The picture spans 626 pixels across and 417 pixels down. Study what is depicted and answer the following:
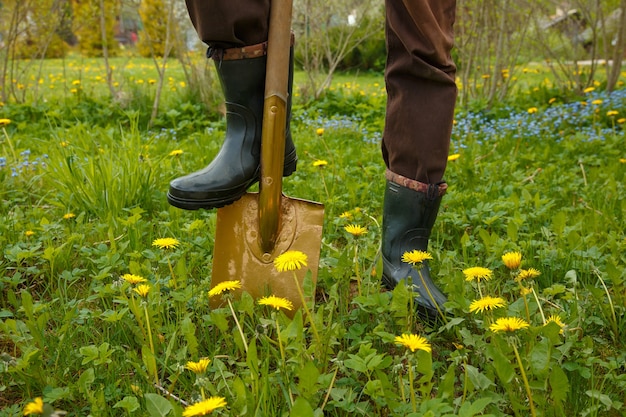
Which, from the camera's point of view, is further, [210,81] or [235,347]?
[210,81]

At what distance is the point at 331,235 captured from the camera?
2236 millimetres

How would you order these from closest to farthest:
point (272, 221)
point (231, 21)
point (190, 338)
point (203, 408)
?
point (203, 408), point (190, 338), point (231, 21), point (272, 221)

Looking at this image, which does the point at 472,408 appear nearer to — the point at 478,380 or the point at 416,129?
the point at 478,380

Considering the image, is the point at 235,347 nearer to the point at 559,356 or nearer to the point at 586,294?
the point at 559,356

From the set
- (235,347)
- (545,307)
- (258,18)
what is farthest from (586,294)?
(258,18)

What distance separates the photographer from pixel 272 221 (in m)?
1.66

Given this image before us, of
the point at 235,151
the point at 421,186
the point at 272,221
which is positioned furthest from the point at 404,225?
the point at 235,151

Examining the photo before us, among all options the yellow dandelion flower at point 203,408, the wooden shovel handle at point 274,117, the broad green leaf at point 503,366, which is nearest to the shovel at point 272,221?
the wooden shovel handle at point 274,117

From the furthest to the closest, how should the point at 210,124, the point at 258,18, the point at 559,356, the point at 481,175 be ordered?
the point at 210,124, the point at 481,175, the point at 258,18, the point at 559,356

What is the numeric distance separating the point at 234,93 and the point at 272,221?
1.13ft

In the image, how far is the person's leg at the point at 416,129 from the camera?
1641mm

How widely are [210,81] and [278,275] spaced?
149 inches

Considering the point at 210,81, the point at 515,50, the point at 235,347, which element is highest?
the point at 515,50

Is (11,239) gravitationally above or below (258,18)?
below
